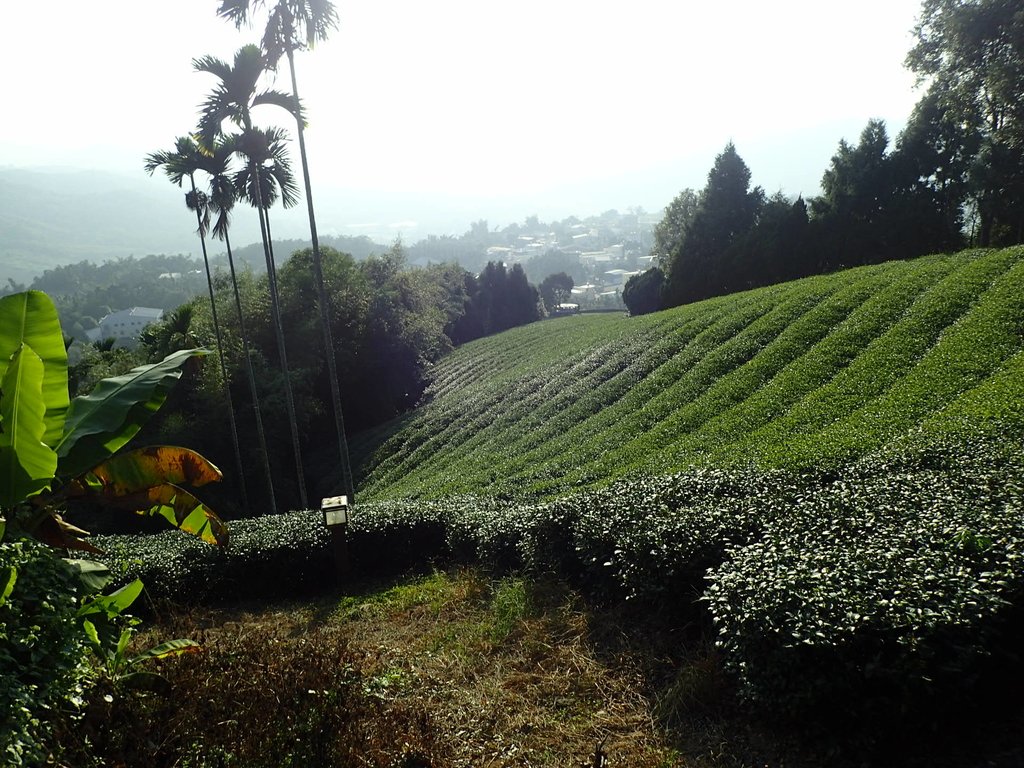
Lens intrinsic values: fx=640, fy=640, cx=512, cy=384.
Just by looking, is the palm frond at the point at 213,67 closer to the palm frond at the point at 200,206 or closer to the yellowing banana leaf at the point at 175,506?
the palm frond at the point at 200,206

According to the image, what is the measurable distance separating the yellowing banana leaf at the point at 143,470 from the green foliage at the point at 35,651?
5.70 ft

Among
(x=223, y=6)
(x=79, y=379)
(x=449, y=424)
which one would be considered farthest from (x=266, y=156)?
(x=79, y=379)

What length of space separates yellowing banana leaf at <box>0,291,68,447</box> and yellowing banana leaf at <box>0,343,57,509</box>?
52cm

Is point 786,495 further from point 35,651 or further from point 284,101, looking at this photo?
point 284,101

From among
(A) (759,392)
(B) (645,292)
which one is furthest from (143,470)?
(B) (645,292)

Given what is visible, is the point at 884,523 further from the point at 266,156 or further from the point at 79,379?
the point at 79,379

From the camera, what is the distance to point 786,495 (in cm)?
664

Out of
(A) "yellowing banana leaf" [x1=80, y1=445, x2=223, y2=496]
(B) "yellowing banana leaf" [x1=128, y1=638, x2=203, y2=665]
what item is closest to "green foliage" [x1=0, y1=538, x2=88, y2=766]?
(B) "yellowing banana leaf" [x1=128, y1=638, x2=203, y2=665]

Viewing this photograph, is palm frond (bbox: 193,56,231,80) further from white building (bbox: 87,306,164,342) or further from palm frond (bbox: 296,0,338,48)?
white building (bbox: 87,306,164,342)

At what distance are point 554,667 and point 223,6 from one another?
17.3 meters

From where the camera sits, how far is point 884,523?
17.9 feet

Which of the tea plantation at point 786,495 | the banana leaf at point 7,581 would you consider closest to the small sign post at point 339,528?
the tea plantation at point 786,495

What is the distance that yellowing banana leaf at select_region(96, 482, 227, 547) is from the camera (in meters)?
6.28

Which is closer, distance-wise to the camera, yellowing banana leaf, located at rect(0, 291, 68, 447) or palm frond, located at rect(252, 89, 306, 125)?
yellowing banana leaf, located at rect(0, 291, 68, 447)
